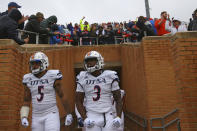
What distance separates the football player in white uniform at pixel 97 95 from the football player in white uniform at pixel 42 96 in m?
0.34

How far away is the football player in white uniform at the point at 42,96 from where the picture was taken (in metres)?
3.69

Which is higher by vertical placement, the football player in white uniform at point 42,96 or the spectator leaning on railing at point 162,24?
the spectator leaning on railing at point 162,24

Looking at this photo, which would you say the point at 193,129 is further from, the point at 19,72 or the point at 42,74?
the point at 19,72

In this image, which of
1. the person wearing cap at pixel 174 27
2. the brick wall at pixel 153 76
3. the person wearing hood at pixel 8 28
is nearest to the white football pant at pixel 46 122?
the brick wall at pixel 153 76

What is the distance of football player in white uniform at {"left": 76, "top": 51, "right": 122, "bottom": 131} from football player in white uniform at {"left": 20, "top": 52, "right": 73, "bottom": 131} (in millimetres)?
337

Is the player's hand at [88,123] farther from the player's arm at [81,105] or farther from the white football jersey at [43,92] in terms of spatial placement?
the white football jersey at [43,92]

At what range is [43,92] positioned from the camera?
383 centimetres

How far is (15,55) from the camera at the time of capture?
16.9ft

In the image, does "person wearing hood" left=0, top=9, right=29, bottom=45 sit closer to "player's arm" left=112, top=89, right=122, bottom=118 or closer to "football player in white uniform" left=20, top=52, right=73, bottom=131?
"football player in white uniform" left=20, top=52, right=73, bottom=131

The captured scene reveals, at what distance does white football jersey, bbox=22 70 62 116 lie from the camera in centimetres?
375

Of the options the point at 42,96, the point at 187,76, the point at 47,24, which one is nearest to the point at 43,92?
the point at 42,96

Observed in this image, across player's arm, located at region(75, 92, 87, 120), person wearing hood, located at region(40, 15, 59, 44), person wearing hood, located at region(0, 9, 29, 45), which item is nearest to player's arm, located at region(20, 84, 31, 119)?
player's arm, located at region(75, 92, 87, 120)

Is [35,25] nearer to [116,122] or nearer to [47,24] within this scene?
[47,24]

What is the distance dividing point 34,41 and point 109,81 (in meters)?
4.99
